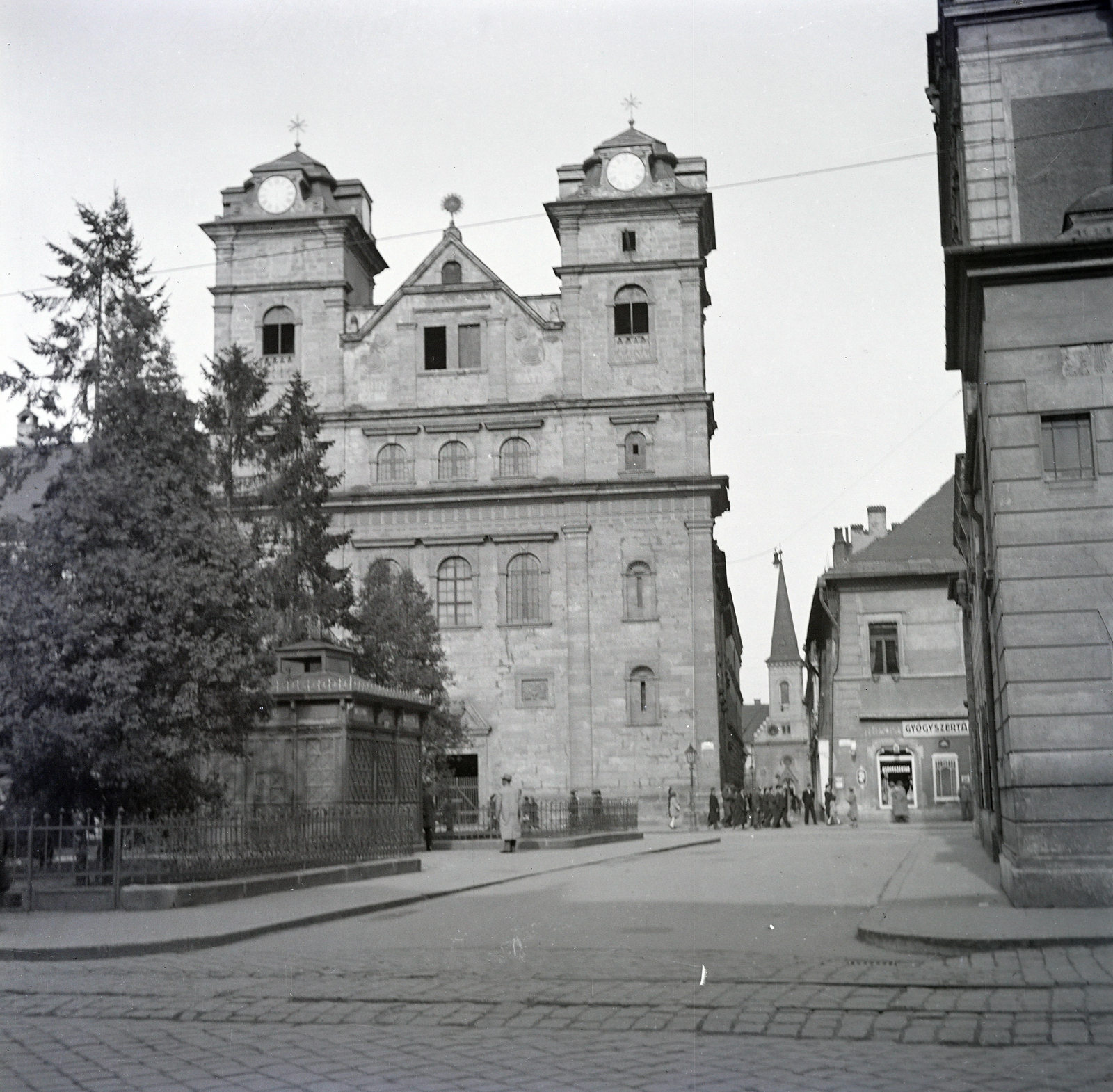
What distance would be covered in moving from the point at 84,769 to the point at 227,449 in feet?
67.0

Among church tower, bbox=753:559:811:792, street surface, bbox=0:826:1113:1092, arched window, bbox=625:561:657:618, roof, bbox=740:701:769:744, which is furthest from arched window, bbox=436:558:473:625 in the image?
roof, bbox=740:701:769:744

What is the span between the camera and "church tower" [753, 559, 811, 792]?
425ft

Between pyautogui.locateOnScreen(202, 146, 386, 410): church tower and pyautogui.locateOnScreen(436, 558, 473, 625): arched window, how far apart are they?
24.4 ft

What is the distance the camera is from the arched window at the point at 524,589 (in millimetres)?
49906

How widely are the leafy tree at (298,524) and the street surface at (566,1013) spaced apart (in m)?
23.8

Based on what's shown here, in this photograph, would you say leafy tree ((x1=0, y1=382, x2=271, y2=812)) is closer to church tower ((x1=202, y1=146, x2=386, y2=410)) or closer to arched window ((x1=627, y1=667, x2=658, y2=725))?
arched window ((x1=627, y1=667, x2=658, y2=725))

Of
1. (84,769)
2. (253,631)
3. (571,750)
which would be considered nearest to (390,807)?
(253,631)

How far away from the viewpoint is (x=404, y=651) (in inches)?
1531

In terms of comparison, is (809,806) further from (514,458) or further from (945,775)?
(514,458)

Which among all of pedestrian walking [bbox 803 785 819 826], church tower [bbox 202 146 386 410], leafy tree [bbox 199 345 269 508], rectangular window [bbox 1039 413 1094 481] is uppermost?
church tower [bbox 202 146 386 410]

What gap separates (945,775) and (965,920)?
4005 cm

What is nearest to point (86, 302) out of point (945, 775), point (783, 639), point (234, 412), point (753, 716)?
point (234, 412)

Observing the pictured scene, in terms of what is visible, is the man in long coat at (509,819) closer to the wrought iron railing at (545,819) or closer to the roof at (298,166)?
the wrought iron railing at (545,819)

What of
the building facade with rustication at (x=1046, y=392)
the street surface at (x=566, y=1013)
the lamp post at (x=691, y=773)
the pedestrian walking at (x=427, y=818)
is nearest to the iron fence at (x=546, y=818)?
the pedestrian walking at (x=427, y=818)
